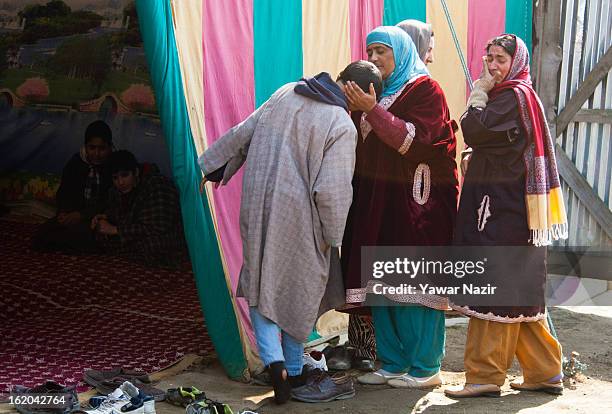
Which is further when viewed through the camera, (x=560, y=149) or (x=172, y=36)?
(x=560, y=149)

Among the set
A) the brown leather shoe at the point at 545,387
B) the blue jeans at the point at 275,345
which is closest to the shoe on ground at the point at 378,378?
the blue jeans at the point at 275,345

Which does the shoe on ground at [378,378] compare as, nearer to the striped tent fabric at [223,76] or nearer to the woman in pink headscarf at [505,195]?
the woman in pink headscarf at [505,195]

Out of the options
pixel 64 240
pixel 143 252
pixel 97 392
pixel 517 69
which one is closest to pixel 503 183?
pixel 517 69

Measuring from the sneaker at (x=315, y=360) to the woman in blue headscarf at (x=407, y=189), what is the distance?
28 cm

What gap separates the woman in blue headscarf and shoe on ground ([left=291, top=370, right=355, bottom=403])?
0.27 meters

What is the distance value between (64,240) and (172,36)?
332cm

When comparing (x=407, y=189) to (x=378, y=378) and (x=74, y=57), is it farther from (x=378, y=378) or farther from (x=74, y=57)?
(x=74, y=57)

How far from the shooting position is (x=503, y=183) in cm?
448

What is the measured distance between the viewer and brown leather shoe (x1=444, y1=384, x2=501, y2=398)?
458cm

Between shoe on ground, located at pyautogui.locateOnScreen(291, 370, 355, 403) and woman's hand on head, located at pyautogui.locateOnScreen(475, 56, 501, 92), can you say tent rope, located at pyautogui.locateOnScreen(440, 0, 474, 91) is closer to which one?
woman's hand on head, located at pyautogui.locateOnScreen(475, 56, 501, 92)

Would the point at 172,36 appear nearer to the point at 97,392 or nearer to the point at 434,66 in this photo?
the point at 97,392

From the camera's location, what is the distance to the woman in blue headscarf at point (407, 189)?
4.64 m

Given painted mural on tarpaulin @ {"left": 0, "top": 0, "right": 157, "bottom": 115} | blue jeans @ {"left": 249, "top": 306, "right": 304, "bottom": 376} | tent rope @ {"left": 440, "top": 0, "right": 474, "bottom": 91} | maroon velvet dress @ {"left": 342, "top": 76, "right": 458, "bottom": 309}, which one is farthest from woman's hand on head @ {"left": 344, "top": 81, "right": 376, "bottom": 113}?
painted mural on tarpaulin @ {"left": 0, "top": 0, "right": 157, "bottom": 115}

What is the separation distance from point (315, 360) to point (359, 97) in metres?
1.33
